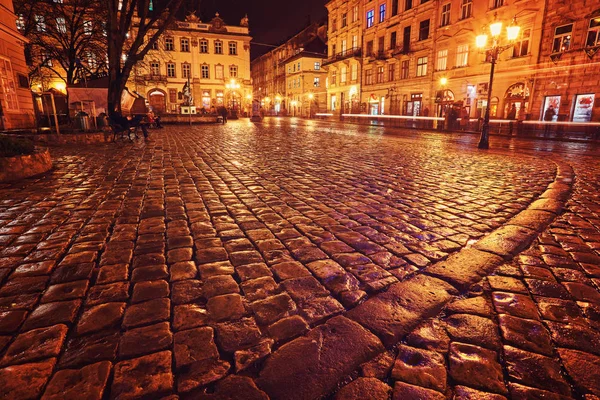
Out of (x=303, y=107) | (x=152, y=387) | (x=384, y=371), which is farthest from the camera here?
(x=303, y=107)

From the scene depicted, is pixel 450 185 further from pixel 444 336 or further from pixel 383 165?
pixel 444 336

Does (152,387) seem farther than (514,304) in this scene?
No

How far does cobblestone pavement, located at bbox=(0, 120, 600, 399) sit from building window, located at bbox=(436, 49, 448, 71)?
25386 millimetres

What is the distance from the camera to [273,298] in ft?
7.28

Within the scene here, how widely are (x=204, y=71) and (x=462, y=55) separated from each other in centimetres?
3670

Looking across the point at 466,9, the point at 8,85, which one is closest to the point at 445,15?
the point at 466,9

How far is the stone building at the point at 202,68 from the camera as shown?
1786 inches

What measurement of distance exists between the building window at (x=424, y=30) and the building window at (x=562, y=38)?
10.9m

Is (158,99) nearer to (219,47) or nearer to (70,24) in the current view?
(219,47)

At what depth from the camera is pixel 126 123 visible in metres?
12.3

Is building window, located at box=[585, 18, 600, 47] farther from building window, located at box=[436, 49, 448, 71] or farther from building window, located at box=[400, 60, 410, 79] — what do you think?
building window, located at box=[400, 60, 410, 79]

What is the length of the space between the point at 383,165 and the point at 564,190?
3.44 m

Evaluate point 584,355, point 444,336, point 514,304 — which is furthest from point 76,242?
point 584,355

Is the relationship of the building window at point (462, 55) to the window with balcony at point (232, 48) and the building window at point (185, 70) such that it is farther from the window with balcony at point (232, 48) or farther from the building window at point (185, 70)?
the building window at point (185, 70)
